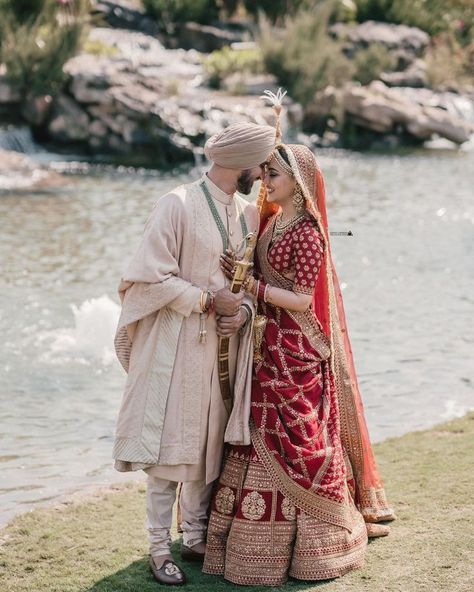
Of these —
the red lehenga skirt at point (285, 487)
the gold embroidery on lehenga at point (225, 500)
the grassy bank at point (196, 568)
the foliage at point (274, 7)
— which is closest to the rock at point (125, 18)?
the foliage at point (274, 7)

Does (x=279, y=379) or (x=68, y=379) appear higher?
(x=279, y=379)

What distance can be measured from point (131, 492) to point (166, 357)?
4.80 ft

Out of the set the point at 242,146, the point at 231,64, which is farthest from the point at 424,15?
the point at 242,146

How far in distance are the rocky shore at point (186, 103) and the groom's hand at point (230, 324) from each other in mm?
14531

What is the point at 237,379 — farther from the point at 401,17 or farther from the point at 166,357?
the point at 401,17

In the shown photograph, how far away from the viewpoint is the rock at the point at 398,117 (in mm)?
21953

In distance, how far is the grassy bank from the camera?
12.7ft

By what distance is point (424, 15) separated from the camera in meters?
30.3

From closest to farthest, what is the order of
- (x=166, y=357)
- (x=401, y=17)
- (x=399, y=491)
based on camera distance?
(x=166, y=357)
(x=399, y=491)
(x=401, y=17)

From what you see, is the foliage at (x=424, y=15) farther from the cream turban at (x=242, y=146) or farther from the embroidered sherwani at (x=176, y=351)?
the embroidered sherwani at (x=176, y=351)

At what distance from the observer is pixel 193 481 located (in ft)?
13.3

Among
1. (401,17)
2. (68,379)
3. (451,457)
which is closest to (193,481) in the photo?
(451,457)

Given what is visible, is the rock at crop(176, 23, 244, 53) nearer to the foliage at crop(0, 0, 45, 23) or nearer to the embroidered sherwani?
the foliage at crop(0, 0, 45, 23)

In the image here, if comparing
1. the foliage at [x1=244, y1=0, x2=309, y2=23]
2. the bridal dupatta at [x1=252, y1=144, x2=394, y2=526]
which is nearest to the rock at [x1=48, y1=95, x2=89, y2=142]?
the foliage at [x1=244, y1=0, x2=309, y2=23]
